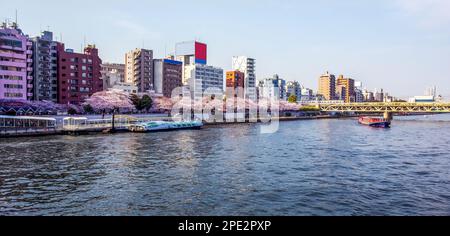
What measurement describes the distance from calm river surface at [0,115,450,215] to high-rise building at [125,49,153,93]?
92.6 metres

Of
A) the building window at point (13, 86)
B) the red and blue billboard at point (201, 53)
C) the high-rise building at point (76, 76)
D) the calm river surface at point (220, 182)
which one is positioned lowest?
the calm river surface at point (220, 182)

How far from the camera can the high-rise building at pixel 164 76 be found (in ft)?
461

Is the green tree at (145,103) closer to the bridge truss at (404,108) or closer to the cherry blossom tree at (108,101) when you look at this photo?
the cherry blossom tree at (108,101)

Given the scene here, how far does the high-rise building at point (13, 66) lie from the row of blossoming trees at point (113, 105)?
2.94 m

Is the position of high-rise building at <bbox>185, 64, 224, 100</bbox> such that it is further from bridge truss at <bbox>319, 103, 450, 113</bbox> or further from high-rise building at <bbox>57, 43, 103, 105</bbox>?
high-rise building at <bbox>57, 43, 103, 105</bbox>

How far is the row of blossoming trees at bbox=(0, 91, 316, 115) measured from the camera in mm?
78125

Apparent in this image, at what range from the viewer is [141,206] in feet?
64.8

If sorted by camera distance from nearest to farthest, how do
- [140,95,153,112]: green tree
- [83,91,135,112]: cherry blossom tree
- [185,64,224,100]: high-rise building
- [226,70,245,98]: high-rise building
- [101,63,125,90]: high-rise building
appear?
1. [83,91,135,112]: cherry blossom tree
2. [140,95,153,112]: green tree
3. [101,63,125,90]: high-rise building
4. [185,64,224,100]: high-rise building
5. [226,70,245,98]: high-rise building

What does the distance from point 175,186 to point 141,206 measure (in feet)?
17.0

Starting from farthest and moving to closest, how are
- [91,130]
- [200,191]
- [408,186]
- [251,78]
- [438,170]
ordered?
[251,78] → [91,130] → [438,170] → [408,186] → [200,191]

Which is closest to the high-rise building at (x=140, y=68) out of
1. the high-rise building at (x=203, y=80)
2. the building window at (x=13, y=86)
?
the high-rise building at (x=203, y=80)

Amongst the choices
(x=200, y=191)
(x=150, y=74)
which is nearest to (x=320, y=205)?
(x=200, y=191)

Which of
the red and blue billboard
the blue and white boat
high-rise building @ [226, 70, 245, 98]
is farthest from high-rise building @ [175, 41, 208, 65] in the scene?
the blue and white boat
